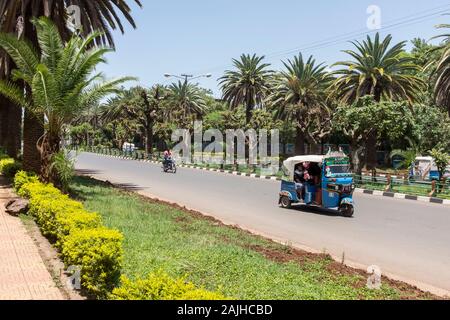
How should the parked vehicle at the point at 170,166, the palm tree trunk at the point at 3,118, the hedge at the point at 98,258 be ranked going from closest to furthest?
the hedge at the point at 98,258, the palm tree trunk at the point at 3,118, the parked vehicle at the point at 170,166

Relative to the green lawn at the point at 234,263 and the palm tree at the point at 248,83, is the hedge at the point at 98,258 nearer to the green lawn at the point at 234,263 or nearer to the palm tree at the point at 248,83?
the green lawn at the point at 234,263

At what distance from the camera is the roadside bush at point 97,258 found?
20.3 feet

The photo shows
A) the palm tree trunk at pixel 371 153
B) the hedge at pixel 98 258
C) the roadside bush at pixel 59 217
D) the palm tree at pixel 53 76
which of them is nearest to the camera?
the hedge at pixel 98 258

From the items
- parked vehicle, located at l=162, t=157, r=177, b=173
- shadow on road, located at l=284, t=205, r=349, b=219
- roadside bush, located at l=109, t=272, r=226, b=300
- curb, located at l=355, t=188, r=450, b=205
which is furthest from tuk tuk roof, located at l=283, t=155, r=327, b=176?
parked vehicle, located at l=162, t=157, r=177, b=173

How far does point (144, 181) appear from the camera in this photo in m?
25.7

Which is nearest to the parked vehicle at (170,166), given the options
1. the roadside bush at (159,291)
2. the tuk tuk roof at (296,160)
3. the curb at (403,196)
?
the curb at (403,196)

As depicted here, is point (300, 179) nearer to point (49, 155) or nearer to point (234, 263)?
point (234, 263)

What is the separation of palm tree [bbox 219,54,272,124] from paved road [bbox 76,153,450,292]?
1066 inches

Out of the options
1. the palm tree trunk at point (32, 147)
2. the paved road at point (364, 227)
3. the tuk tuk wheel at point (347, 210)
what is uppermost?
the palm tree trunk at point (32, 147)

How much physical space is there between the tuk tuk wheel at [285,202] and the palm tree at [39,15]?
857 cm

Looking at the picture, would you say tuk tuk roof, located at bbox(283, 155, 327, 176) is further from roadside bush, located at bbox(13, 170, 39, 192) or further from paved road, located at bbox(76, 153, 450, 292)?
roadside bush, located at bbox(13, 170, 39, 192)

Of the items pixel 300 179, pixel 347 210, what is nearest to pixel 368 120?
pixel 300 179
